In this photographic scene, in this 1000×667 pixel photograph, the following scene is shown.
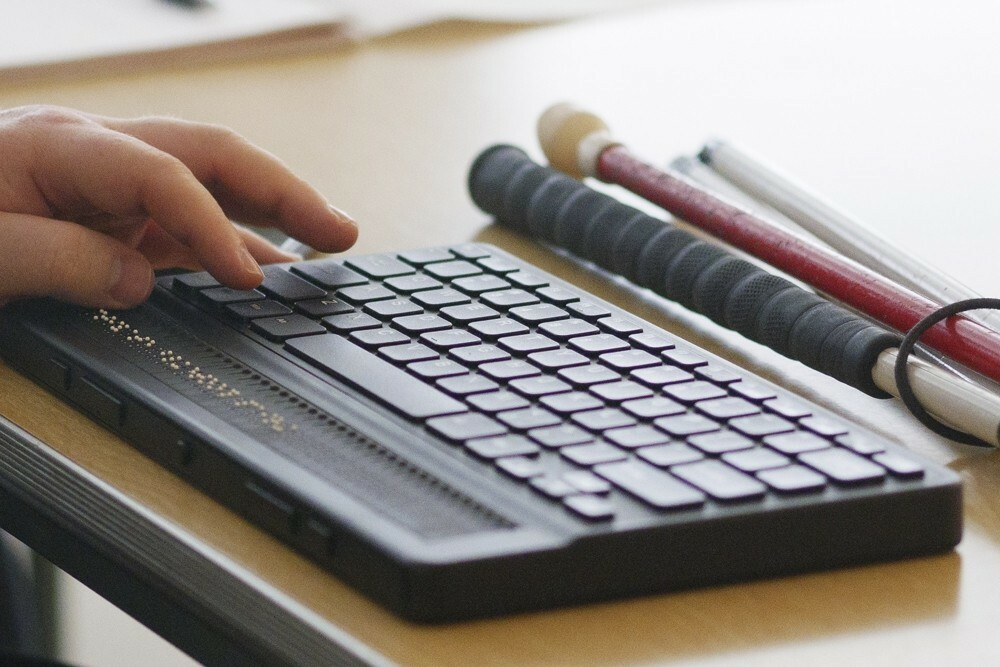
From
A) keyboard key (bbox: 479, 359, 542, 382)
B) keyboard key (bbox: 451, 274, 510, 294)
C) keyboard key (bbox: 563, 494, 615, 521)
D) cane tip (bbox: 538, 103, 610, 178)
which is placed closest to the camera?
keyboard key (bbox: 563, 494, 615, 521)

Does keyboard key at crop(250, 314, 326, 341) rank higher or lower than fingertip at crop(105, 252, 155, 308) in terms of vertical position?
lower

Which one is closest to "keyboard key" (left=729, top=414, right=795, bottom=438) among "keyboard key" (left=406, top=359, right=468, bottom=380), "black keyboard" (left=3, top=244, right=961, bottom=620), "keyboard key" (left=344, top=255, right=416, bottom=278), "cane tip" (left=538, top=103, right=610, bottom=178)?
"black keyboard" (left=3, top=244, right=961, bottom=620)

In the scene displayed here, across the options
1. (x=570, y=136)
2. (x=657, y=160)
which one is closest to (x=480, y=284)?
(x=570, y=136)

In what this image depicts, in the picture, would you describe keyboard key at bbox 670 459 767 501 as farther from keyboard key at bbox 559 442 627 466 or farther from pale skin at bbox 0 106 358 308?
pale skin at bbox 0 106 358 308

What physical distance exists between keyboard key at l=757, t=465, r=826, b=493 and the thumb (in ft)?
0.96

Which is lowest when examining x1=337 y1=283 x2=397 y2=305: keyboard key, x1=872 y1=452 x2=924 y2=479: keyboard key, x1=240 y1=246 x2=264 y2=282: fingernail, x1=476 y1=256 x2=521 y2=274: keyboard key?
x1=872 y1=452 x2=924 y2=479: keyboard key

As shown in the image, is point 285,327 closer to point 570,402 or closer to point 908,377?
point 570,402

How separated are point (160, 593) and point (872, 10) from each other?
1.25 meters

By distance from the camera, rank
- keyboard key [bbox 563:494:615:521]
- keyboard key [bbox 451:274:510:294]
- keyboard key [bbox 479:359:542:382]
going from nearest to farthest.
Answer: keyboard key [bbox 563:494:615:521]
keyboard key [bbox 479:359:542:382]
keyboard key [bbox 451:274:510:294]

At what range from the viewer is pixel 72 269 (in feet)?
1.98

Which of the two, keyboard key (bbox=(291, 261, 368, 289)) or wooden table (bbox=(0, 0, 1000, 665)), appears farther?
keyboard key (bbox=(291, 261, 368, 289))

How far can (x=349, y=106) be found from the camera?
1.16 metres

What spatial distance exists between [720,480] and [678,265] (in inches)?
10.6

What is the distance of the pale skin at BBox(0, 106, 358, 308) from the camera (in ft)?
2.00
